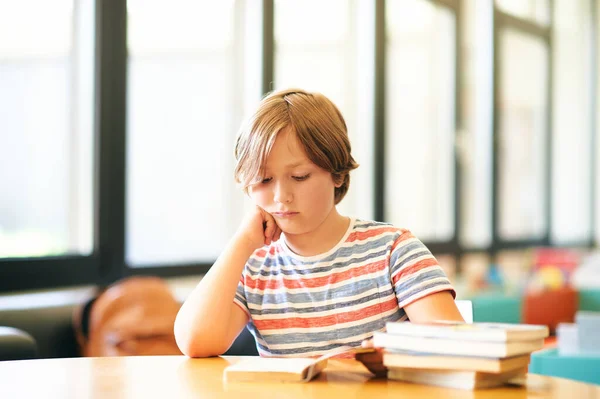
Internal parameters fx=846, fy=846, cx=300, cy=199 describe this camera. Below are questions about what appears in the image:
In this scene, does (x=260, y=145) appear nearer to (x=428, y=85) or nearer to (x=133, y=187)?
(x=133, y=187)

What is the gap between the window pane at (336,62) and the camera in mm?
4441

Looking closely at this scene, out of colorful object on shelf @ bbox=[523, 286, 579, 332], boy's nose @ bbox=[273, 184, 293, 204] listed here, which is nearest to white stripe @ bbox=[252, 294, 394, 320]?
boy's nose @ bbox=[273, 184, 293, 204]

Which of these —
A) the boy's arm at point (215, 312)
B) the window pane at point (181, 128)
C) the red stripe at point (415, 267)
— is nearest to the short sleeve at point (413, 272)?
the red stripe at point (415, 267)

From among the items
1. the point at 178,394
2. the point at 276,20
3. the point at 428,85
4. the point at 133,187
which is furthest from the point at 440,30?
the point at 178,394

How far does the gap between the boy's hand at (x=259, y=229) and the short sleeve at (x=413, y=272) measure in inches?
9.5

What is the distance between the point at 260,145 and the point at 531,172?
5.97 metres

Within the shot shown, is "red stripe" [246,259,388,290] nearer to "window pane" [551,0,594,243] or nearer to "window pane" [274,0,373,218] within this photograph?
"window pane" [274,0,373,218]

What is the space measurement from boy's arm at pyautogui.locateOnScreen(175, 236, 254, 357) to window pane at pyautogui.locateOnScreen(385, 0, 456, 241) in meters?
3.55

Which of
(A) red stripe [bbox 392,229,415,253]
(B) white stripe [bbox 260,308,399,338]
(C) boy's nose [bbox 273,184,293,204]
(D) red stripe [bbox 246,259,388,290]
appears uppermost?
(C) boy's nose [bbox 273,184,293,204]

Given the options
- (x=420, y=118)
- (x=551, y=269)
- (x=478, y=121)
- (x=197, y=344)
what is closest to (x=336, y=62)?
(x=420, y=118)

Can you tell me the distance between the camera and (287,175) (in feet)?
5.09

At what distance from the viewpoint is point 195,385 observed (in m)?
1.30

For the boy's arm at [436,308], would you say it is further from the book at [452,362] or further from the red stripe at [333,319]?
the book at [452,362]

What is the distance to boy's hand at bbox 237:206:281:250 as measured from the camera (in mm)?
1647
